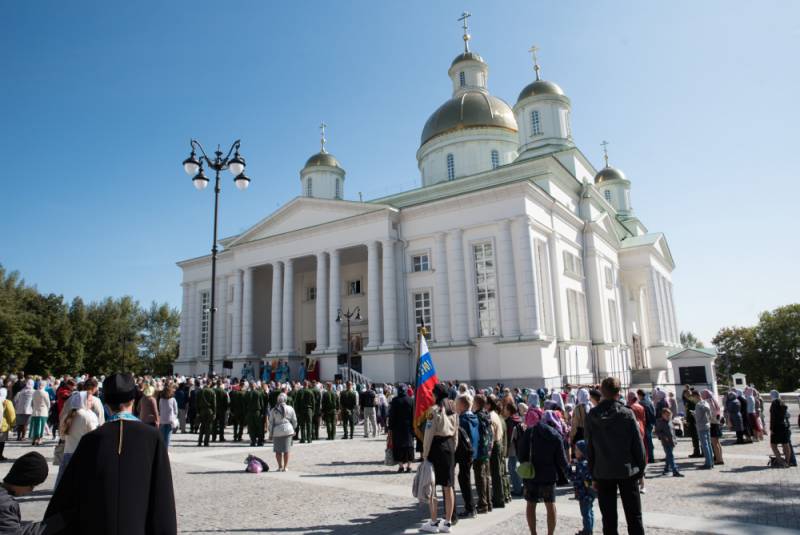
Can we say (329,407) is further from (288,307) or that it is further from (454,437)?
(288,307)

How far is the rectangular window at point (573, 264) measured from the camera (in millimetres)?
33906

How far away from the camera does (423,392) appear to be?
9.20 m

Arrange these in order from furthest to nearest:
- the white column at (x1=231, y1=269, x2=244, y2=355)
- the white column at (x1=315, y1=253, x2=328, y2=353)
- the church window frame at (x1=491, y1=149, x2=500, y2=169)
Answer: the church window frame at (x1=491, y1=149, x2=500, y2=169), the white column at (x1=231, y1=269, x2=244, y2=355), the white column at (x1=315, y1=253, x2=328, y2=353)

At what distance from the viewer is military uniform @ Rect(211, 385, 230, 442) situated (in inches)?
693

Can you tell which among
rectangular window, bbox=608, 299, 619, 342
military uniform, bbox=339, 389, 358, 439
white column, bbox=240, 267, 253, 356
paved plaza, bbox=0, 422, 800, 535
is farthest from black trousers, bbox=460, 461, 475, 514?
rectangular window, bbox=608, 299, 619, 342

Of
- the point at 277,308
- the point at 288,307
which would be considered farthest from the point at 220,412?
the point at 277,308

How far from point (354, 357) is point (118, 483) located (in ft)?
110

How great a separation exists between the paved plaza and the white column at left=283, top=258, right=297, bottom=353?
22.9 metres

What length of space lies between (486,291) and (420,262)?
4.79 m

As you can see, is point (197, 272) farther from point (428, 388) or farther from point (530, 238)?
point (428, 388)

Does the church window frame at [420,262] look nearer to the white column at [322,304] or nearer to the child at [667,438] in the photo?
the white column at [322,304]

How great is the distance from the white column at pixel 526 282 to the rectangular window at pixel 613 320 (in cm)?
1267

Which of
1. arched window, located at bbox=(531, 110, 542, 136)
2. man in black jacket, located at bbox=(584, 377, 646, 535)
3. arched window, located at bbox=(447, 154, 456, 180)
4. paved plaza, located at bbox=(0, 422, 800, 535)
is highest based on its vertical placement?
arched window, located at bbox=(531, 110, 542, 136)

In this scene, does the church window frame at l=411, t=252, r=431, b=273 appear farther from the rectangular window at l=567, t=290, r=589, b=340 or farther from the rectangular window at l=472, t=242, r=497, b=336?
the rectangular window at l=567, t=290, r=589, b=340
